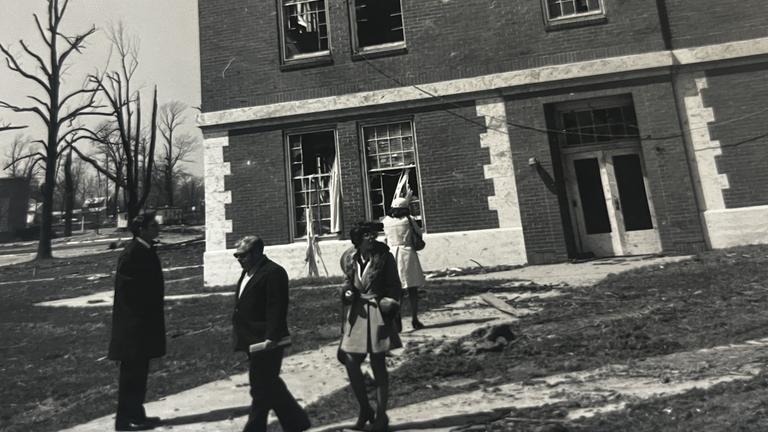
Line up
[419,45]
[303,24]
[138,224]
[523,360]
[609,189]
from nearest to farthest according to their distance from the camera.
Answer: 1. [138,224]
2. [523,360]
3. [609,189]
4. [419,45]
5. [303,24]

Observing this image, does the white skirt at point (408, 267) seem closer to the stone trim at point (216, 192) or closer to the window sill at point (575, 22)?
the stone trim at point (216, 192)

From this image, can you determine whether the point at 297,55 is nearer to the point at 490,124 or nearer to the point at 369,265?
the point at 490,124

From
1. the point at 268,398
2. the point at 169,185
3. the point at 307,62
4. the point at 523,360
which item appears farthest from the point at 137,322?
the point at 169,185

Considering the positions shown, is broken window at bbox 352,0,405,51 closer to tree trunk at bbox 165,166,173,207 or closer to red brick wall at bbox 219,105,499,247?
red brick wall at bbox 219,105,499,247

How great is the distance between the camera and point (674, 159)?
9.35m

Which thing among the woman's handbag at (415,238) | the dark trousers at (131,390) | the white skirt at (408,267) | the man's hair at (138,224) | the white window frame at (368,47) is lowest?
the dark trousers at (131,390)

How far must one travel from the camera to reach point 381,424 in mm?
3186

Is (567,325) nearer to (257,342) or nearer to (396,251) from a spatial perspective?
(396,251)

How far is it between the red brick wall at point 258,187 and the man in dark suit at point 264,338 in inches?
297

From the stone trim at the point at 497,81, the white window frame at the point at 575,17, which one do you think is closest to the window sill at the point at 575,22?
the white window frame at the point at 575,17

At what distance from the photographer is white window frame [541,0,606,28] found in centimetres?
995

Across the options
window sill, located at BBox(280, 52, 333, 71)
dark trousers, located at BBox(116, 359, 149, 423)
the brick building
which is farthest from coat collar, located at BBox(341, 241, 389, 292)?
window sill, located at BBox(280, 52, 333, 71)

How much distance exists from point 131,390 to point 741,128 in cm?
1154

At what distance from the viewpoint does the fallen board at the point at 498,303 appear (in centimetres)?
616
